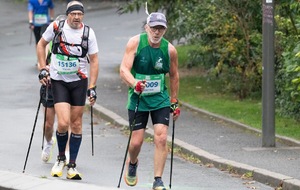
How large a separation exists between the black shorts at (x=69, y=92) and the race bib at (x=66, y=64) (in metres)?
0.14

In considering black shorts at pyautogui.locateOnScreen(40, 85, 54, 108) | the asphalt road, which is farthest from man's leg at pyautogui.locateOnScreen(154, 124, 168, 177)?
black shorts at pyautogui.locateOnScreen(40, 85, 54, 108)

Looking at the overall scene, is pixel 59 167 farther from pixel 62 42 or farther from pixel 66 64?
pixel 62 42

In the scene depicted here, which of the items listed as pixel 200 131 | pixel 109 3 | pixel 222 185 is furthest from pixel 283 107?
pixel 109 3

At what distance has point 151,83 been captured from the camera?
35.4ft

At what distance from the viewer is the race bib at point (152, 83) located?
424 inches

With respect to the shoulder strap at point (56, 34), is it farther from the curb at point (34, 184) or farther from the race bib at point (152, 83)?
the curb at point (34, 184)

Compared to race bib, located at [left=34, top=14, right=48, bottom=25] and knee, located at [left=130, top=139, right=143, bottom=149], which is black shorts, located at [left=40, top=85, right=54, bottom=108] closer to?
knee, located at [left=130, top=139, right=143, bottom=149]

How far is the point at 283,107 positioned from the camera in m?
16.7

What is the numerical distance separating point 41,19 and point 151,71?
15.0 meters

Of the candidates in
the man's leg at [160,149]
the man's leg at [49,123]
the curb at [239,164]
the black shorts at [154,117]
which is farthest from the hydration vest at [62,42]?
the curb at [239,164]

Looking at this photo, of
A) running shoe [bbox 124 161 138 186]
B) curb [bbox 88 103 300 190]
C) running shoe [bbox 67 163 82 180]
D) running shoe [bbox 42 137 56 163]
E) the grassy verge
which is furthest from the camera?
the grassy verge

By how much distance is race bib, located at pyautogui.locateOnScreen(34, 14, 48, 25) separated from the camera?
25422 mm

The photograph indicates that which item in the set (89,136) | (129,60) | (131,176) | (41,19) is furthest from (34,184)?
(41,19)

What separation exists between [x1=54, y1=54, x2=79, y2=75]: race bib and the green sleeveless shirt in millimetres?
1226
